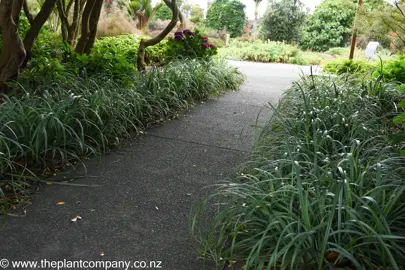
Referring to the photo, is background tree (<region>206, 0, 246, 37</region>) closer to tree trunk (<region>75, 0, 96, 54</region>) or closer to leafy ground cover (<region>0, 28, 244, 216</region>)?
leafy ground cover (<region>0, 28, 244, 216</region>)

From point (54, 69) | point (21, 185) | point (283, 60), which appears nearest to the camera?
point (21, 185)

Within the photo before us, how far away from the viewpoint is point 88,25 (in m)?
6.06

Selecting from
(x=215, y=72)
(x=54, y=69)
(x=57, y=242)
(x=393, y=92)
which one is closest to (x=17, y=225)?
(x=57, y=242)

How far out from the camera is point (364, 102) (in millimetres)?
3988

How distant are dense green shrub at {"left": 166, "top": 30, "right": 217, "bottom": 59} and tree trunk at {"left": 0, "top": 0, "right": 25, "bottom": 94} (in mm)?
Answer: 3776

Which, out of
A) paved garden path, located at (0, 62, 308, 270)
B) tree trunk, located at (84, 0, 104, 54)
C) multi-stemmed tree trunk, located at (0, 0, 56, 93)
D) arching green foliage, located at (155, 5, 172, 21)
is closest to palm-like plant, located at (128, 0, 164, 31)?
arching green foliage, located at (155, 5, 172, 21)

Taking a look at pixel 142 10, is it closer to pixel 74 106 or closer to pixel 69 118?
pixel 74 106

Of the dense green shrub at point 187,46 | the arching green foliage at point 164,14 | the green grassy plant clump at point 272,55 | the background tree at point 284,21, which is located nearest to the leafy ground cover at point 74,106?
the dense green shrub at point 187,46

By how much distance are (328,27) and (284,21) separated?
10.3 ft

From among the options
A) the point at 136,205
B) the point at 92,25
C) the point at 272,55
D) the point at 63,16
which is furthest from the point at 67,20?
the point at 272,55

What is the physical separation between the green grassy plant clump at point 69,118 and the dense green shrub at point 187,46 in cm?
235

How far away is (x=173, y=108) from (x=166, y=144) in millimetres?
1329

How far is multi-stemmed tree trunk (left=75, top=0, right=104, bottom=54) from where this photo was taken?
5.91 meters

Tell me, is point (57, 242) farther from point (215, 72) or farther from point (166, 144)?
point (215, 72)
